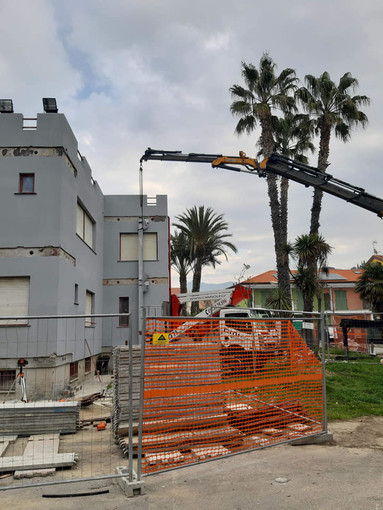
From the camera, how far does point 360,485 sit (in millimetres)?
5109

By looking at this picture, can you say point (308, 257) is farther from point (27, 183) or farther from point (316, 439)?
point (316, 439)

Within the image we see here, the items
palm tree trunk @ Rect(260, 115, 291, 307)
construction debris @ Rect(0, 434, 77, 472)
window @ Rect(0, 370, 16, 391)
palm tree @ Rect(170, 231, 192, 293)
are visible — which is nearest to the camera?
construction debris @ Rect(0, 434, 77, 472)

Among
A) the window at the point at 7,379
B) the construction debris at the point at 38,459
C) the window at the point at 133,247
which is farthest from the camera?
the window at the point at 133,247

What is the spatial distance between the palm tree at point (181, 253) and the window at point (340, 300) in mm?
17791

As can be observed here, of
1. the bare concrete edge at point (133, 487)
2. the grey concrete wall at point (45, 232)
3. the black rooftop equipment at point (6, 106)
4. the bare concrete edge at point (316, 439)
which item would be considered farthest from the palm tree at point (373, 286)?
the bare concrete edge at point (133, 487)

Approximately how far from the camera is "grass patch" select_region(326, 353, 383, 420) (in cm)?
943

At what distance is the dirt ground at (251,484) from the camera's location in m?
4.63

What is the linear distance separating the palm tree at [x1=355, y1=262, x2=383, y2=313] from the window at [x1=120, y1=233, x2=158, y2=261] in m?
12.6

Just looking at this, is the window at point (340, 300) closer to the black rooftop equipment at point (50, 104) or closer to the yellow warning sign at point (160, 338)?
the black rooftop equipment at point (50, 104)

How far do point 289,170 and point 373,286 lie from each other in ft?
32.9

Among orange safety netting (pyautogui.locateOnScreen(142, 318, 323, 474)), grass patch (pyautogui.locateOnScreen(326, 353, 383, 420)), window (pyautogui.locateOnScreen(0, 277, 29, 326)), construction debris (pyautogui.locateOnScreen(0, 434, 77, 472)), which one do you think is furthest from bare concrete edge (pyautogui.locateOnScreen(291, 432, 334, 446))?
window (pyautogui.locateOnScreen(0, 277, 29, 326))

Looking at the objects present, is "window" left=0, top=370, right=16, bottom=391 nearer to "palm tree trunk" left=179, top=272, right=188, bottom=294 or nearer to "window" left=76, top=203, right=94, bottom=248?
"window" left=76, top=203, right=94, bottom=248

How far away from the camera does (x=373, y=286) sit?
2430 centimetres

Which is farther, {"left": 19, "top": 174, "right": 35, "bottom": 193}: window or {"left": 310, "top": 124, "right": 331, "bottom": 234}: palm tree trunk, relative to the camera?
{"left": 310, "top": 124, "right": 331, "bottom": 234}: palm tree trunk
